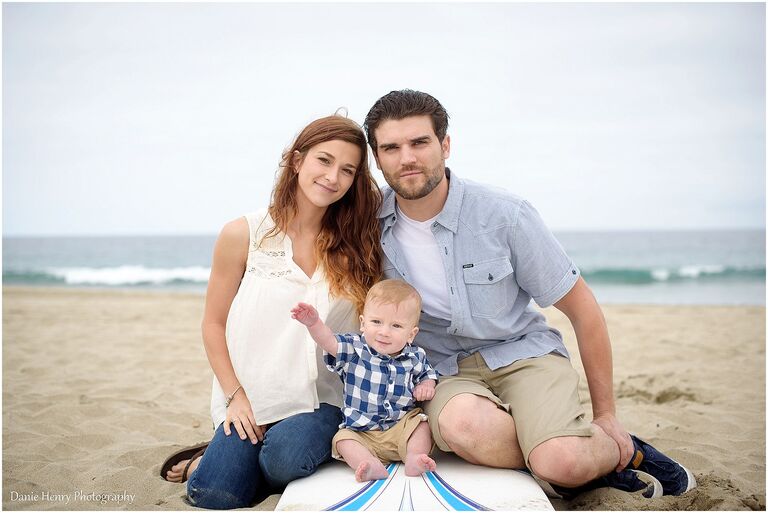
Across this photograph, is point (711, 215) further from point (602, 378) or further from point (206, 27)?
point (602, 378)

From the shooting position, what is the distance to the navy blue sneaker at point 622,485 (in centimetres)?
304

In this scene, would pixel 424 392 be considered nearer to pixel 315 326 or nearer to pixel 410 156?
pixel 315 326

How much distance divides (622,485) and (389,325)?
1.38 meters

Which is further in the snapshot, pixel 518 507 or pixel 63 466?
pixel 63 466

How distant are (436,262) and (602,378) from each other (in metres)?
1.05

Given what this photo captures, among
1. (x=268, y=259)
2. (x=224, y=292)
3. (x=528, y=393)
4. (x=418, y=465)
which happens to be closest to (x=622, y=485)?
(x=528, y=393)

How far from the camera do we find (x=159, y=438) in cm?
432

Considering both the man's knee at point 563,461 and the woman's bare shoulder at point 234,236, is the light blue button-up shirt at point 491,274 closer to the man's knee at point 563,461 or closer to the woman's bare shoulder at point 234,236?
the man's knee at point 563,461

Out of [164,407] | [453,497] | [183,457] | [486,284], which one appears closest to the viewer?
[453,497]

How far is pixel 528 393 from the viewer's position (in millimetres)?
3035

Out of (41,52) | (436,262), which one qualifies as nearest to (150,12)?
(41,52)

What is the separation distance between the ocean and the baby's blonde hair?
15652mm

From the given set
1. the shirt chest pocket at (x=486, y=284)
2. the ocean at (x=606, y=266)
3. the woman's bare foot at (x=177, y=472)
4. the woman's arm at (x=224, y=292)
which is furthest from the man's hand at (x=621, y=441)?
the ocean at (x=606, y=266)

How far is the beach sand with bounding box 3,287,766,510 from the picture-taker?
10.8 ft
